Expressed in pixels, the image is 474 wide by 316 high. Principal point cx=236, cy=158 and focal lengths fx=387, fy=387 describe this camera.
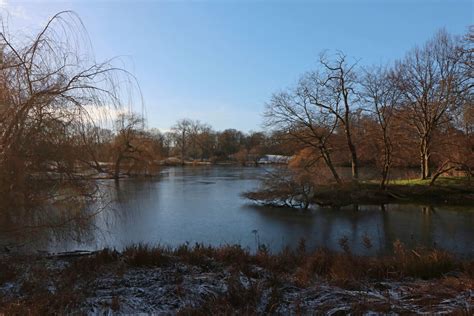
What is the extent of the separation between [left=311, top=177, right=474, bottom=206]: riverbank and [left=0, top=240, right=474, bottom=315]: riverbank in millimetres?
13160

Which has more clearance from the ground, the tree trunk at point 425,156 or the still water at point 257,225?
the tree trunk at point 425,156

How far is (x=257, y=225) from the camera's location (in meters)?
14.4

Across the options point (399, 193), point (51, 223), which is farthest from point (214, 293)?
point (399, 193)

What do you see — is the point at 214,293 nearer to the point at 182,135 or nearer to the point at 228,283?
the point at 228,283

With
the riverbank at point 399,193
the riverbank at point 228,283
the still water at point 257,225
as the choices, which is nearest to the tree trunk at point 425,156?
the riverbank at point 399,193

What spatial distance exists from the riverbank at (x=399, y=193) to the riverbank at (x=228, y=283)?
13.2 m

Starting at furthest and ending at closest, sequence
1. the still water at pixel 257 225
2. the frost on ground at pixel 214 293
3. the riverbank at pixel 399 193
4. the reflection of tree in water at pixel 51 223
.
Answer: the riverbank at pixel 399 193 → the still water at pixel 257 225 → the reflection of tree in water at pixel 51 223 → the frost on ground at pixel 214 293

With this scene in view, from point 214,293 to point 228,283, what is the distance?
0.30m

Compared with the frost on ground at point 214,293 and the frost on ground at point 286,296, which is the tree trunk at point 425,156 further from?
the frost on ground at point 286,296

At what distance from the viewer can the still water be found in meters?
8.88

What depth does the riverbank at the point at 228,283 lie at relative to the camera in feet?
14.8

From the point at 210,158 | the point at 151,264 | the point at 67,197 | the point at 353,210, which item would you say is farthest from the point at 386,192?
the point at 210,158

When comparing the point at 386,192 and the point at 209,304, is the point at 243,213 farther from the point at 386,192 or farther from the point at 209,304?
the point at 209,304

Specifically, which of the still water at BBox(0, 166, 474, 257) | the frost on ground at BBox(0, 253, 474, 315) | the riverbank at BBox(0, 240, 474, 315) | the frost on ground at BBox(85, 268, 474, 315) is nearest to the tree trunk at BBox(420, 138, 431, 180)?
the still water at BBox(0, 166, 474, 257)
